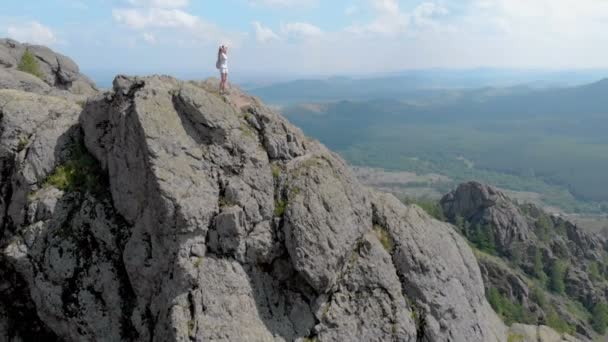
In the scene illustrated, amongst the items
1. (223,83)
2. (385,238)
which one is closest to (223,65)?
(223,83)

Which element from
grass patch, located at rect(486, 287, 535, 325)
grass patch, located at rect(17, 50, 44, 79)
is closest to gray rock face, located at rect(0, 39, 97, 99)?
grass patch, located at rect(17, 50, 44, 79)

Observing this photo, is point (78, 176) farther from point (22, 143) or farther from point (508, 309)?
point (508, 309)

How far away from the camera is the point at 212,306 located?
22219mm

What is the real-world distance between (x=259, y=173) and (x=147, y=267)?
7.82m

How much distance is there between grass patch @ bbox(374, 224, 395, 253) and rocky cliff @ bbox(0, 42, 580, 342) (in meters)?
0.12

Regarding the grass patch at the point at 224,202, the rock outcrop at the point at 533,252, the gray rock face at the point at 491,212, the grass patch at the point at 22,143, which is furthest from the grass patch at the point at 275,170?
the gray rock face at the point at 491,212

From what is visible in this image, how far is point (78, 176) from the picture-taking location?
27281mm

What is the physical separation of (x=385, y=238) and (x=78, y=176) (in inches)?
738

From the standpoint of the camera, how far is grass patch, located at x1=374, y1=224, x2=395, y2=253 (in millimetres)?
28250

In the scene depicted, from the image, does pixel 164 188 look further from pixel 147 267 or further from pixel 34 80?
pixel 34 80

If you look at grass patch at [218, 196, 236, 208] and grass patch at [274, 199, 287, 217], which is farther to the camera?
grass patch at [274, 199, 287, 217]

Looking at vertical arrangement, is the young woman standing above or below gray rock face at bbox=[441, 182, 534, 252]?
above

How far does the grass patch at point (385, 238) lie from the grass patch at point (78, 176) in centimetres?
1633

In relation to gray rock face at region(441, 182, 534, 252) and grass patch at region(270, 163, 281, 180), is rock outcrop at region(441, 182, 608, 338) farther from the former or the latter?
grass patch at region(270, 163, 281, 180)
